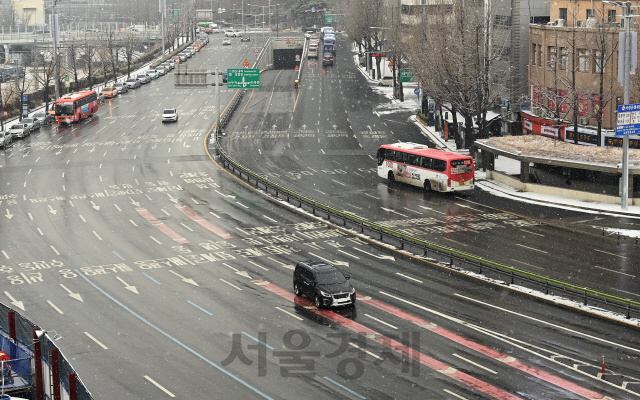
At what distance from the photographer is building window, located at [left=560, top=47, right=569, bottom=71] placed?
7469cm

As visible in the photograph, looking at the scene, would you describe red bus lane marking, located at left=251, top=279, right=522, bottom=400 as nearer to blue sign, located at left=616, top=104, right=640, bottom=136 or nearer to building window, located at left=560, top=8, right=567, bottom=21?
blue sign, located at left=616, top=104, right=640, bottom=136

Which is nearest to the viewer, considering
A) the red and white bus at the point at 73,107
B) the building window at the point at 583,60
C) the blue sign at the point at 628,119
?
the blue sign at the point at 628,119

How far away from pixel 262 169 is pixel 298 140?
46.2 feet

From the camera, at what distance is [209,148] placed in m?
81.1

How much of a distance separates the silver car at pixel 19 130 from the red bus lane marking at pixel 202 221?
3721cm

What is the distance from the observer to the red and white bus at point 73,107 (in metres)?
94.8

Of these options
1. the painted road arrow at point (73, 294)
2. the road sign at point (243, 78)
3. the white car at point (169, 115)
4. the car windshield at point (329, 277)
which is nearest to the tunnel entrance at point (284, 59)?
the white car at point (169, 115)

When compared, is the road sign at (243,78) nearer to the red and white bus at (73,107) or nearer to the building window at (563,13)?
the red and white bus at (73,107)

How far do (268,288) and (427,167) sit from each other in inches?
990

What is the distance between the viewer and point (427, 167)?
61031mm

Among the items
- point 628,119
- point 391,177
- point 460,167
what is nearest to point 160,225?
point 391,177

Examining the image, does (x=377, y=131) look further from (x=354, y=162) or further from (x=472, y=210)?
(x=472, y=210)

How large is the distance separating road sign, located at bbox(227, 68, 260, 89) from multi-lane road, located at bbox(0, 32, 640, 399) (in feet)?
51.8

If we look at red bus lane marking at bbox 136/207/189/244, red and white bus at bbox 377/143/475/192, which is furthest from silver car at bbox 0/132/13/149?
red and white bus at bbox 377/143/475/192
